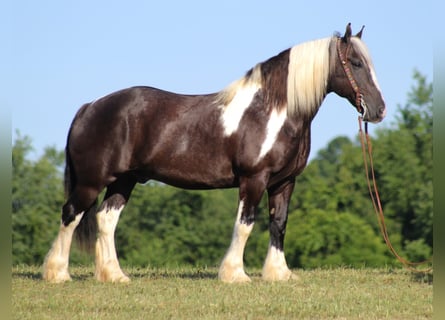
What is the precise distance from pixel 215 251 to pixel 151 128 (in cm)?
3693

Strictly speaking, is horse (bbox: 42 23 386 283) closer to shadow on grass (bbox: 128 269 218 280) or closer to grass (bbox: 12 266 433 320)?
grass (bbox: 12 266 433 320)

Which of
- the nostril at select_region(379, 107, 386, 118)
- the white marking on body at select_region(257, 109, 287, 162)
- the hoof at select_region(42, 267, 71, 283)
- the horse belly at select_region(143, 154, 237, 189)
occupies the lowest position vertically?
the hoof at select_region(42, 267, 71, 283)

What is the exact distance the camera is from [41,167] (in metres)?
47.1

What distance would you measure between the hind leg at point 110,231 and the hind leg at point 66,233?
31cm

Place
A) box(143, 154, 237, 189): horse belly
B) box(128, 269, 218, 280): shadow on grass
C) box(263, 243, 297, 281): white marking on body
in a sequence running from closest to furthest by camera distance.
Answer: box(143, 154, 237, 189): horse belly < box(263, 243, 297, 281): white marking on body < box(128, 269, 218, 280): shadow on grass

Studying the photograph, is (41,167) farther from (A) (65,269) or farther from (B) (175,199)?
(A) (65,269)

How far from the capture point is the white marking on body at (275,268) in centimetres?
896

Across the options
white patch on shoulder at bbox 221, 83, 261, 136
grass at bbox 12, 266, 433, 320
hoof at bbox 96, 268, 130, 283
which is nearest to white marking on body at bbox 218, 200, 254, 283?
grass at bbox 12, 266, 433, 320

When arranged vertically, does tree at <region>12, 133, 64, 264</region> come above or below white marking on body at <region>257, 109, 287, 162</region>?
below

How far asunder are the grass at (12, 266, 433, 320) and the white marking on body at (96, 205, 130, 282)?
0.20m

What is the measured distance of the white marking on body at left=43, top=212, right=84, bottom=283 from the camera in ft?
28.8

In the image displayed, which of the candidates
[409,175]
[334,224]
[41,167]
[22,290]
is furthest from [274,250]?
[41,167]

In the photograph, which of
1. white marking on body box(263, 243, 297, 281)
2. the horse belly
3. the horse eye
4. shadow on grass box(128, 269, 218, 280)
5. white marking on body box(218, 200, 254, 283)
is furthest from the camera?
shadow on grass box(128, 269, 218, 280)

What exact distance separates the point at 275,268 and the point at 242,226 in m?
0.75
